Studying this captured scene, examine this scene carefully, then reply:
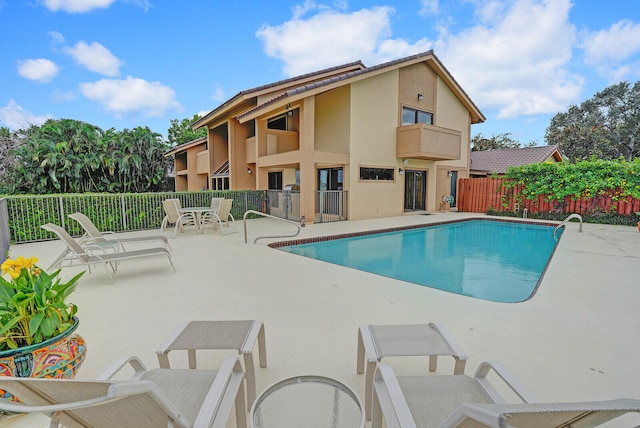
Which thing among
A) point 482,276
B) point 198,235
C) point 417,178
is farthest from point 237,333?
point 417,178

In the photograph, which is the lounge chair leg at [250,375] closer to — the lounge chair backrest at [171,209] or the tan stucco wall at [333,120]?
the lounge chair backrest at [171,209]

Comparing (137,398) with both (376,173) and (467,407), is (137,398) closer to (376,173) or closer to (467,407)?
(467,407)

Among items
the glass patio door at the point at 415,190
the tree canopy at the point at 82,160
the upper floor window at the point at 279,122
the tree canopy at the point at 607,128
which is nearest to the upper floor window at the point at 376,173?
the glass patio door at the point at 415,190

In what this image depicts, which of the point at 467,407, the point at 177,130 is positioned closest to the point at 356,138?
the point at 467,407

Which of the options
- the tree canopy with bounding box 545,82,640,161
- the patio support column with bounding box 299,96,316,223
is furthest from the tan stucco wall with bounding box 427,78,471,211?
the tree canopy with bounding box 545,82,640,161

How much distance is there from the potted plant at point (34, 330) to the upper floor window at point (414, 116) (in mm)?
15647

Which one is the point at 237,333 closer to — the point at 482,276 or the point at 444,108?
the point at 482,276

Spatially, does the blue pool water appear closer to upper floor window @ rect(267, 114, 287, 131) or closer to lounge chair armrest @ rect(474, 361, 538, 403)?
lounge chair armrest @ rect(474, 361, 538, 403)

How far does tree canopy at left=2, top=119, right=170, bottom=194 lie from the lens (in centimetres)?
1781

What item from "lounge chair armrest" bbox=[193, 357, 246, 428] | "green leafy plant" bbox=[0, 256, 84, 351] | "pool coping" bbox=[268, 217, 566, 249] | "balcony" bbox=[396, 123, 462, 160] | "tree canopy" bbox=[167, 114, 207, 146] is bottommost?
"pool coping" bbox=[268, 217, 566, 249]

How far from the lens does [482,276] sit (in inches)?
272

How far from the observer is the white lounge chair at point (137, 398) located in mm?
1175

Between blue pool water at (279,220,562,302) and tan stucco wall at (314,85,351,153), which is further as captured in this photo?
tan stucco wall at (314,85,351,153)

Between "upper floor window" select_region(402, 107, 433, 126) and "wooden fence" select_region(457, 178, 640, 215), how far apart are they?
4473mm
